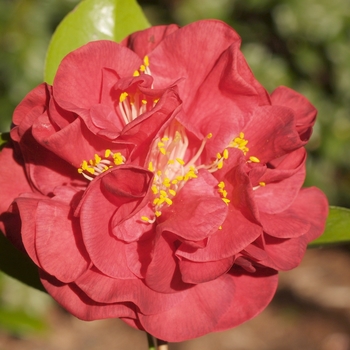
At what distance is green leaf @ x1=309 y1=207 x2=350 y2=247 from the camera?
1.08 meters

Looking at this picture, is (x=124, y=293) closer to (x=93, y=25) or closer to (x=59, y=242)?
(x=59, y=242)

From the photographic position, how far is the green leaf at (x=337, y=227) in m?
1.08

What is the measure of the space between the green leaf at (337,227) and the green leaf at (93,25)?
58cm

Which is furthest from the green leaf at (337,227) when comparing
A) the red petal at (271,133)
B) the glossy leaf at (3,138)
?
the glossy leaf at (3,138)

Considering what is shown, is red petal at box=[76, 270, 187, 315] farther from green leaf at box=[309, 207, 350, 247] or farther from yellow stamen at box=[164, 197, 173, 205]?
A: green leaf at box=[309, 207, 350, 247]

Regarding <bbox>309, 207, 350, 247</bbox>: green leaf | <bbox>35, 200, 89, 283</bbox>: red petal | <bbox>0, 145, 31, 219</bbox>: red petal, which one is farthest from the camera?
<bbox>309, 207, 350, 247</bbox>: green leaf

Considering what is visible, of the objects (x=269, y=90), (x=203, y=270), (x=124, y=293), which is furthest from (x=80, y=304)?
(x=269, y=90)

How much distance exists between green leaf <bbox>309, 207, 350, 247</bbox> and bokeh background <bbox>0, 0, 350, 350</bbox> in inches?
49.1

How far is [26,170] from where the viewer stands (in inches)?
36.9

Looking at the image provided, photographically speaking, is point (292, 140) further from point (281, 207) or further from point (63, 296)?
point (63, 296)

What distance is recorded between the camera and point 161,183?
3.14 ft

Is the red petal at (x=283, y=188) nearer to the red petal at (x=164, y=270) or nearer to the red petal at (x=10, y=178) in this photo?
the red petal at (x=164, y=270)

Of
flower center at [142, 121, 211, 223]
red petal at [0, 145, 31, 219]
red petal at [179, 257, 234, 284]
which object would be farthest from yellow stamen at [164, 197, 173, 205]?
red petal at [0, 145, 31, 219]

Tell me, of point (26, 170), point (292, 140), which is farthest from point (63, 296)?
point (292, 140)
